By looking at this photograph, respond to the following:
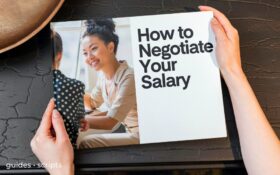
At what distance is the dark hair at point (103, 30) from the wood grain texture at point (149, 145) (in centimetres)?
2

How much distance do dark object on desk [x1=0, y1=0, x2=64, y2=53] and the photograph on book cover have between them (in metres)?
0.03

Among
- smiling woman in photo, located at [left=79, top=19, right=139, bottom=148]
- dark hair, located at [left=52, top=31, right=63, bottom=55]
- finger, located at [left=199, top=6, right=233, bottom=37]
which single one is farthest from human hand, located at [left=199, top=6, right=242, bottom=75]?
dark hair, located at [left=52, top=31, right=63, bottom=55]

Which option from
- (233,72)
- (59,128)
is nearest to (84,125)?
(59,128)

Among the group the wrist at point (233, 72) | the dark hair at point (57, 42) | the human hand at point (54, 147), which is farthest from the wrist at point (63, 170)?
the wrist at point (233, 72)

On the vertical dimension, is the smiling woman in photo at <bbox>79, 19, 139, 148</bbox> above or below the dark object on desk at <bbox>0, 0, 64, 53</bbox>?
below

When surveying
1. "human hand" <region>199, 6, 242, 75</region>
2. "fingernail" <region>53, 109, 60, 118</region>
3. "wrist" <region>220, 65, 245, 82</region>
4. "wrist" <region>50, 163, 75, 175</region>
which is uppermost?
"human hand" <region>199, 6, 242, 75</region>

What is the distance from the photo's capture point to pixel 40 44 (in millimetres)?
587

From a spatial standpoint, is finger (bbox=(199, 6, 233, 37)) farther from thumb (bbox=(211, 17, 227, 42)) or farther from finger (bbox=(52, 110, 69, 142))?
finger (bbox=(52, 110, 69, 142))

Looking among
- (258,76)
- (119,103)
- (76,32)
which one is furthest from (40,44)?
(258,76)

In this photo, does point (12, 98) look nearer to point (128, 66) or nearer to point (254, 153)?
point (128, 66)

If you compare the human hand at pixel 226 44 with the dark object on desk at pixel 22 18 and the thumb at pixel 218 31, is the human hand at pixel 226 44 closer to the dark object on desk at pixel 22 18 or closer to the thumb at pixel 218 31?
the thumb at pixel 218 31

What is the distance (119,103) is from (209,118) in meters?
0.16

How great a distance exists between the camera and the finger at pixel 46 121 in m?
0.55

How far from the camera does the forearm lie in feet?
1.74
